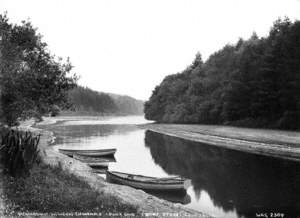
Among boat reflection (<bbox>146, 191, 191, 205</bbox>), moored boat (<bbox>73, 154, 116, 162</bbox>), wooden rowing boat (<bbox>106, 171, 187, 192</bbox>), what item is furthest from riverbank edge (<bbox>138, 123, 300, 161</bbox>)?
moored boat (<bbox>73, 154, 116, 162</bbox>)

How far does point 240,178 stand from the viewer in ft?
88.9

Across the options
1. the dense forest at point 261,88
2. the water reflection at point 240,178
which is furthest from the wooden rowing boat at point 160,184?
the dense forest at point 261,88

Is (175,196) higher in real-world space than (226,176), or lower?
lower

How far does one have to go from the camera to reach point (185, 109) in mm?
105875

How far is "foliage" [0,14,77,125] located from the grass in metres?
6.39

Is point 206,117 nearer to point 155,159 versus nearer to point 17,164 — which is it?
point 155,159

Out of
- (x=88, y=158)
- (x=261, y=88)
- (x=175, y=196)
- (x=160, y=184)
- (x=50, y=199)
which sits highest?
(x=261, y=88)

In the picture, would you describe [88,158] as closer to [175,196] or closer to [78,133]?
[175,196]

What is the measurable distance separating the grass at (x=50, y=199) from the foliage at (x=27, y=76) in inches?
252

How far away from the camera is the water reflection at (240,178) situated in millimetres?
19719

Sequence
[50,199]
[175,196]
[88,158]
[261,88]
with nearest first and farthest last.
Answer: [50,199]
[175,196]
[88,158]
[261,88]

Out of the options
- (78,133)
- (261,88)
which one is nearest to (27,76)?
(261,88)

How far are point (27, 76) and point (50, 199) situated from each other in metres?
10.0

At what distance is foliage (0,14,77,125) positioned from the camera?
63.1 ft
